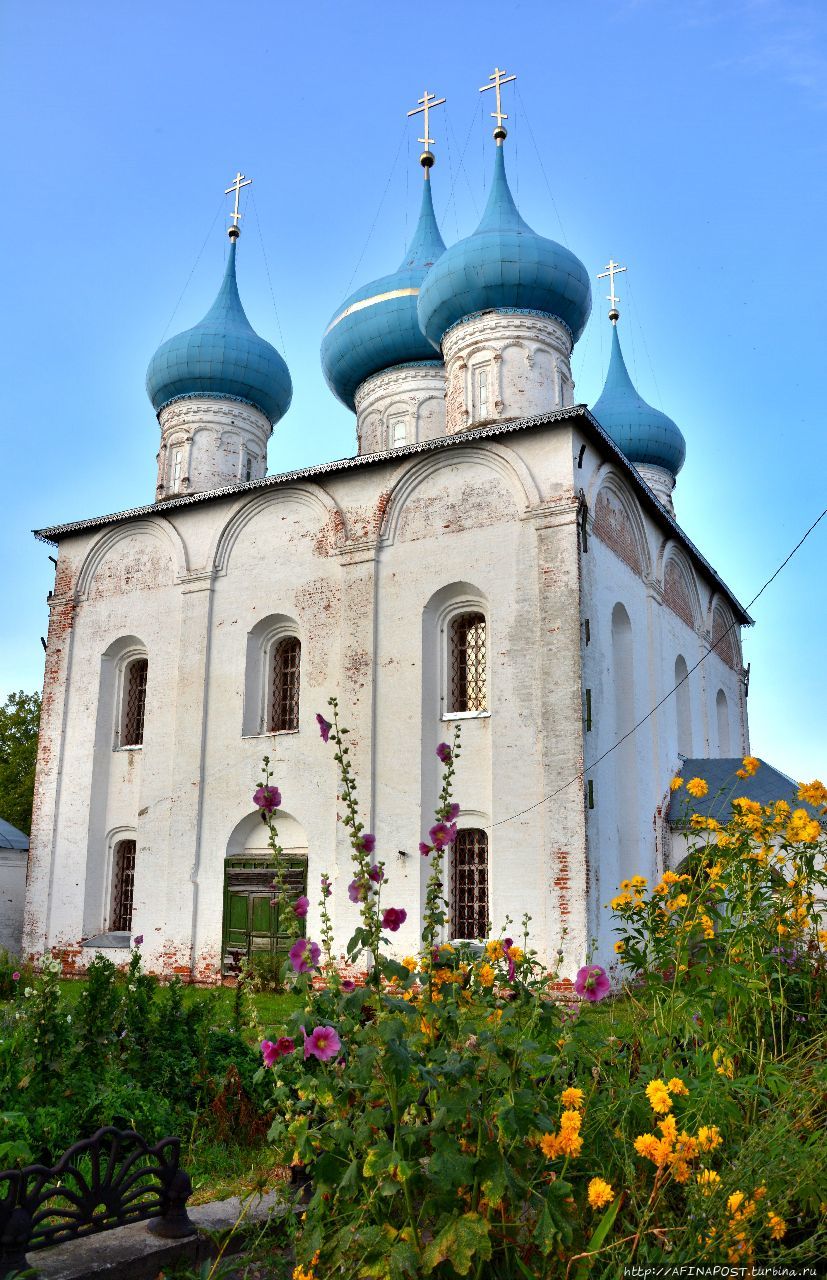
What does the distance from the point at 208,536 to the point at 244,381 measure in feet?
12.8

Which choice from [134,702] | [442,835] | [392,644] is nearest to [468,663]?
[392,644]

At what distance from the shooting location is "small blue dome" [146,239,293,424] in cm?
1795

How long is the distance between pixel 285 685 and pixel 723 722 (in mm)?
8840

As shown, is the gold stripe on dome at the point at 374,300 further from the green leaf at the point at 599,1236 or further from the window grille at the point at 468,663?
the green leaf at the point at 599,1236

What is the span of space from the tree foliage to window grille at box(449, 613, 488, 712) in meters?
14.6

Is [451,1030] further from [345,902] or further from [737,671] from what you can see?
[737,671]

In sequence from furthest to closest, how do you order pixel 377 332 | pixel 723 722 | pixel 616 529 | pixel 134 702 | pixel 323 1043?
pixel 723 722, pixel 377 332, pixel 134 702, pixel 616 529, pixel 323 1043

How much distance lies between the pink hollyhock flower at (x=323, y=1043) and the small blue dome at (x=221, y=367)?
1653 centimetres

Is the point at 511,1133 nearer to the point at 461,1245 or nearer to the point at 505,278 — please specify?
the point at 461,1245

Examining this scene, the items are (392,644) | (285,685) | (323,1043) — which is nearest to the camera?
(323,1043)

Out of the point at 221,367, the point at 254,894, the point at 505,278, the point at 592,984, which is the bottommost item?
the point at 592,984

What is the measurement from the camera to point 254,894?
45.1 ft

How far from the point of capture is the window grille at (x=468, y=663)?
1305 centimetres

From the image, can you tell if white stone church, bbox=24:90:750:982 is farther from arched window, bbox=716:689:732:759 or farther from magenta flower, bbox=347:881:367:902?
magenta flower, bbox=347:881:367:902
